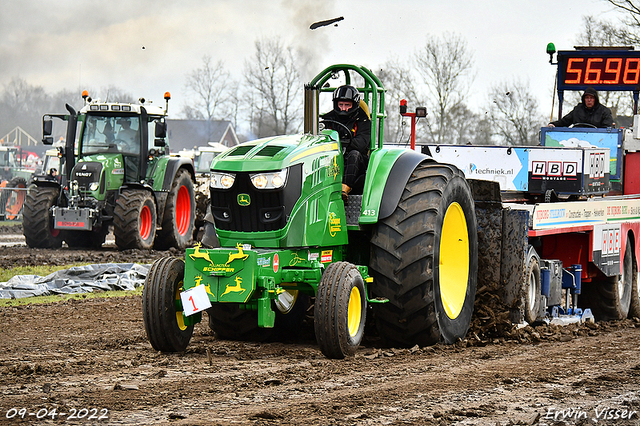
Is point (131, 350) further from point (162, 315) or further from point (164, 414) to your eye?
point (164, 414)

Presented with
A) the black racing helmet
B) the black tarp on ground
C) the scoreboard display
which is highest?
the scoreboard display

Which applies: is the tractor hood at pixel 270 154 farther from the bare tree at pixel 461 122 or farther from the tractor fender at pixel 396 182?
the bare tree at pixel 461 122

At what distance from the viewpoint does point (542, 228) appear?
29.7ft

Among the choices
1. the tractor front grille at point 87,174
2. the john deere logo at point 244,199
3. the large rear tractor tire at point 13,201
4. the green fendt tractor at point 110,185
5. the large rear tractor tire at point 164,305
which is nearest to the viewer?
the large rear tractor tire at point 164,305

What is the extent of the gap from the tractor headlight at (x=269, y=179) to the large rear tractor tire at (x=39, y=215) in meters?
10.9

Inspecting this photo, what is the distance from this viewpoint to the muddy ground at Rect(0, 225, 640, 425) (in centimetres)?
478

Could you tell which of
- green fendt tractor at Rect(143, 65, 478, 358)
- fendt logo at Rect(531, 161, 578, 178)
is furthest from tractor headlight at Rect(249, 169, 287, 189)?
fendt logo at Rect(531, 161, 578, 178)

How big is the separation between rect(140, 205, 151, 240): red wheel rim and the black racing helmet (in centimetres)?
979

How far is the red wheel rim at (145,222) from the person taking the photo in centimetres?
1680

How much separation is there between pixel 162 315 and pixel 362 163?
7.60 ft

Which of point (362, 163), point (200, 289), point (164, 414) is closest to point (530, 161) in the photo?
point (362, 163)

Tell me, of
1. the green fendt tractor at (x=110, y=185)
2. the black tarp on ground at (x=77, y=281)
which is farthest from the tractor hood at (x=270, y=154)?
the green fendt tractor at (x=110, y=185)

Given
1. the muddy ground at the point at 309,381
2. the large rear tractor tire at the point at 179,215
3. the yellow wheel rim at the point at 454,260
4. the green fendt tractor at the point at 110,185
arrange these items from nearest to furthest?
the muddy ground at the point at 309,381, the yellow wheel rim at the point at 454,260, the green fendt tractor at the point at 110,185, the large rear tractor tire at the point at 179,215

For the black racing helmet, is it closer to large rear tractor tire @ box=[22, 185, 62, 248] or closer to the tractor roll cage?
the tractor roll cage
